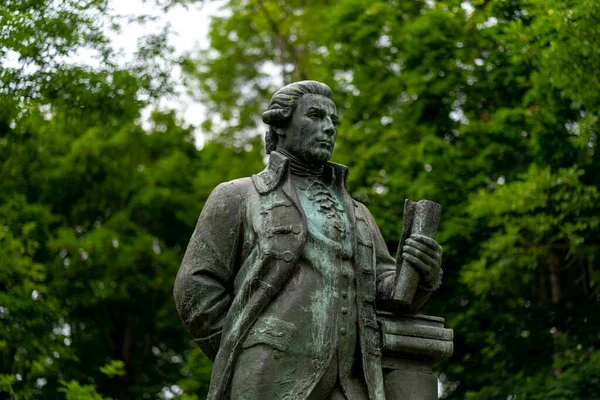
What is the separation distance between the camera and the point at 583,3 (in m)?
16.8

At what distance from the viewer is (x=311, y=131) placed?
8781mm

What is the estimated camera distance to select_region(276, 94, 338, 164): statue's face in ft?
28.8

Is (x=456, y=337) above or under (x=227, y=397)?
under

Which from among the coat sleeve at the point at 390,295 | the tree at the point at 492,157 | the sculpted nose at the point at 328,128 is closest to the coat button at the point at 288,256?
the coat sleeve at the point at 390,295

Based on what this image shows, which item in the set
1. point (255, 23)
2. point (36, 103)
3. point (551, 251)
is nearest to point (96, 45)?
point (36, 103)

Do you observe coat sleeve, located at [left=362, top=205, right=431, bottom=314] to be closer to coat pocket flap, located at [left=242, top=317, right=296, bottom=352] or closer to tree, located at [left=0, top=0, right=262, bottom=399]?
coat pocket flap, located at [left=242, top=317, right=296, bottom=352]

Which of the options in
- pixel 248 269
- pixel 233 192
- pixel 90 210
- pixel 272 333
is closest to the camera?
pixel 272 333

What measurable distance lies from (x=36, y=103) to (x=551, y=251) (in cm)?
826

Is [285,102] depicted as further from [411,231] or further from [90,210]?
[90,210]

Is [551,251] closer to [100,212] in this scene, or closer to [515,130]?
[515,130]

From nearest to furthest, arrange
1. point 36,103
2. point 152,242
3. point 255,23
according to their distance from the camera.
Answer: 1. point 36,103
2. point 152,242
3. point 255,23

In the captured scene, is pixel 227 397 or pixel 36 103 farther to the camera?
pixel 36 103

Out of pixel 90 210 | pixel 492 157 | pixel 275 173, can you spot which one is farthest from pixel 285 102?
pixel 90 210

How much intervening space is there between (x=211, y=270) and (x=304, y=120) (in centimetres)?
116
